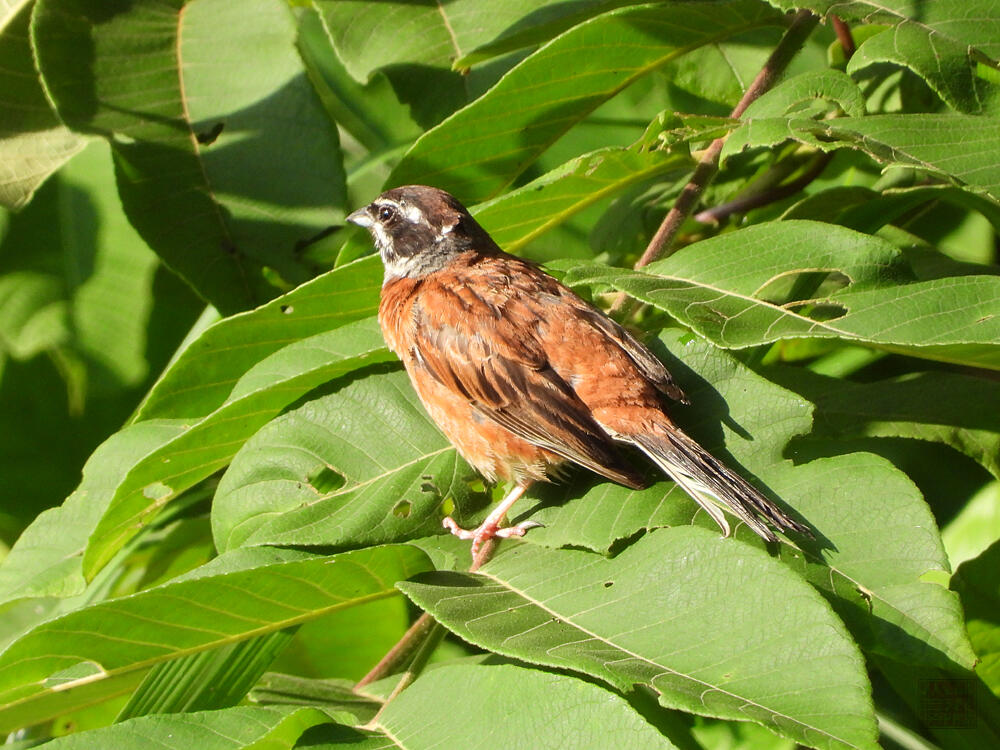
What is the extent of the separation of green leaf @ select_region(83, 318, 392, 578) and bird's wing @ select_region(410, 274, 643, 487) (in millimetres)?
Answer: 420

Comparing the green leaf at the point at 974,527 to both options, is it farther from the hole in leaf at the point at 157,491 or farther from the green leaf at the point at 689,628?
the hole in leaf at the point at 157,491

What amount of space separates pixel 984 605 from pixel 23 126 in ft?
12.0

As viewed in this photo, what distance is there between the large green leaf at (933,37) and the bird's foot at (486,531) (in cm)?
142

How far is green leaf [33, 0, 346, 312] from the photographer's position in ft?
11.4

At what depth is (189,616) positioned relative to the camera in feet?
7.29

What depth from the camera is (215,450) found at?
2781 millimetres

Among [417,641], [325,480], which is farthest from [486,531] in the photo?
[325,480]

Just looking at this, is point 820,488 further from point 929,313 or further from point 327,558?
point 327,558

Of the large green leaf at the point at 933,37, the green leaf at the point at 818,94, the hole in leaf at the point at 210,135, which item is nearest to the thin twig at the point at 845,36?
the large green leaf at the point at 933,37

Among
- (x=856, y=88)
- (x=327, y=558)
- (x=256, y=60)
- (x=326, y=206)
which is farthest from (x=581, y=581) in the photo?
(x=256, y=60)

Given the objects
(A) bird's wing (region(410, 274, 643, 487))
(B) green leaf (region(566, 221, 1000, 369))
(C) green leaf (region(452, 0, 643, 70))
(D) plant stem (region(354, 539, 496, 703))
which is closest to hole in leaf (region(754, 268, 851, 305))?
(B) green leaf (region(566, 221, 1000, 369))

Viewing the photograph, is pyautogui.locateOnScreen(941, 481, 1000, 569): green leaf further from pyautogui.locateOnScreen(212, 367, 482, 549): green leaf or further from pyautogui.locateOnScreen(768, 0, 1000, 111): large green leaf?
pyautogui.locateOnScreen(212, 367, 482, 549): green leaf

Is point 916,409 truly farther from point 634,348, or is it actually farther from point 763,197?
point 763,197

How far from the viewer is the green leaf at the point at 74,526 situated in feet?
9.86
